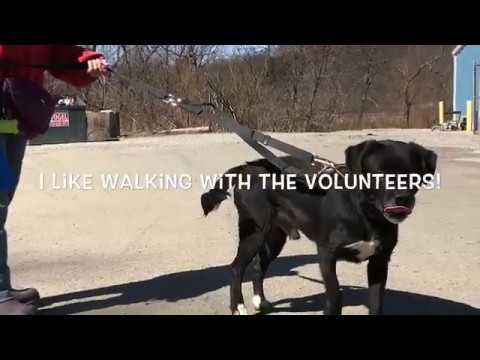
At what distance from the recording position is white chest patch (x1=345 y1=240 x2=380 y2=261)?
358cm

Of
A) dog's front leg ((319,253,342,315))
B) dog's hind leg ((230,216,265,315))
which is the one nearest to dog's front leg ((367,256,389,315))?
dog's front leg ((319,253,342,315))

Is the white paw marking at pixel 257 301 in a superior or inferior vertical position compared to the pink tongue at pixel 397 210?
inferior

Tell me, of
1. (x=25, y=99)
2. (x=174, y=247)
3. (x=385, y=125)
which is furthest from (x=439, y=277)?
(x=385, y=125)

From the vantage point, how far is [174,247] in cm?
628

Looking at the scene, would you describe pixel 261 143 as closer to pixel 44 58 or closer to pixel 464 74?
pixel 44 58

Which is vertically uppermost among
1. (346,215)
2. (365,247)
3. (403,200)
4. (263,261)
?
(403,200)

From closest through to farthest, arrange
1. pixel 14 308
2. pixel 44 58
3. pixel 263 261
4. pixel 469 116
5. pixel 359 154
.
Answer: pixel 359 154, pixel 14 308, pixel 44 58, pixel 263 261, pixel 469 116

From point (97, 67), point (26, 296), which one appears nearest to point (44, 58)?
point (97, 67)

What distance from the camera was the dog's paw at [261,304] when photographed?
4.41 metres

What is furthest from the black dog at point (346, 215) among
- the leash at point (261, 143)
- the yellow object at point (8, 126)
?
the yellow object at point (8, 126)

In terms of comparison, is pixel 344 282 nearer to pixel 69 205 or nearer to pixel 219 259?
pixel 219 259

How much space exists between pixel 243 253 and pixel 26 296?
145 centimetres

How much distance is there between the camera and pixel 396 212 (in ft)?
10.8

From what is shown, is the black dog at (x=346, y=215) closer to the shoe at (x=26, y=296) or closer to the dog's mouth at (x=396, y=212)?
the dog's mouth at (x=396, y=212)
